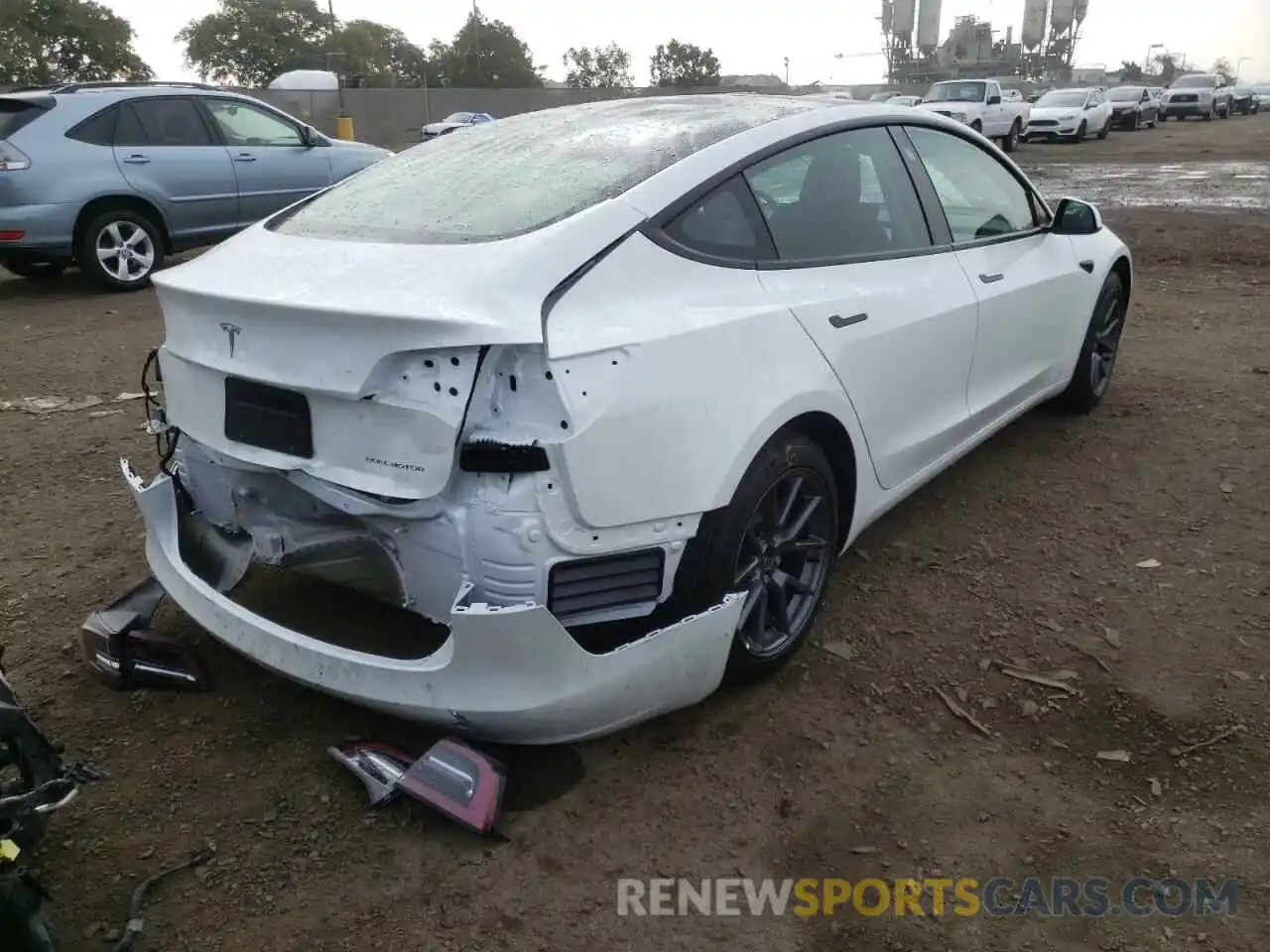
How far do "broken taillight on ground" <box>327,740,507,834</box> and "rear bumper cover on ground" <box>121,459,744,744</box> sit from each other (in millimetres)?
88

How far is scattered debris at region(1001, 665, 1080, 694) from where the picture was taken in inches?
115

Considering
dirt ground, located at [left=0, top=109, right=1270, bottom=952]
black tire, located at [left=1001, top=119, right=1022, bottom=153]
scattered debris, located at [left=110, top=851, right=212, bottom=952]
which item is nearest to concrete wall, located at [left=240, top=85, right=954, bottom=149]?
black tire, located at [left=1001, top=119, right=1022, bottom=153]

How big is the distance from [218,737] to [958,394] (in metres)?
2.64

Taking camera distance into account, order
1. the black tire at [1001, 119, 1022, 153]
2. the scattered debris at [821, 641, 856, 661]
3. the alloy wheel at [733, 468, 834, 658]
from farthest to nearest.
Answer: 1. the black tire at [1001, 119, 1022, 153]
2. the scattered debris at [821, 641, 856, 661]
3. the alloy wheel at [733, 468, 834, 658]

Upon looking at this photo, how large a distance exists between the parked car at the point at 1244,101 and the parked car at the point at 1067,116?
768 inches

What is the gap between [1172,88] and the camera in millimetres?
40125

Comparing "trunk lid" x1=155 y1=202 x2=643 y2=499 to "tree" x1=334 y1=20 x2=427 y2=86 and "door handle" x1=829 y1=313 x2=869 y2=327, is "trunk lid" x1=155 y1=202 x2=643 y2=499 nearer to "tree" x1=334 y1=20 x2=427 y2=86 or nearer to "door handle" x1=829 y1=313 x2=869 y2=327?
"door handle" x1=829 y1=313 x2=869 y2=327

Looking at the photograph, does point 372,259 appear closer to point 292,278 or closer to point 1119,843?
point 292,278

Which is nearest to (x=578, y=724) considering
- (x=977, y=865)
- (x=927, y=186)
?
(x=977, y=865)

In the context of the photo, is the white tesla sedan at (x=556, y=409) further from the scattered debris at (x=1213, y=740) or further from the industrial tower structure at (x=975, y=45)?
the industrial tower structure at (x=975, y=45)

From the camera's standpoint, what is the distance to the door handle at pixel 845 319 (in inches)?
112

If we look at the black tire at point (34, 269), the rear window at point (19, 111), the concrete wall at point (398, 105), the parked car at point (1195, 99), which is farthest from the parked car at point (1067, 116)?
the rear window at point (19, 111)

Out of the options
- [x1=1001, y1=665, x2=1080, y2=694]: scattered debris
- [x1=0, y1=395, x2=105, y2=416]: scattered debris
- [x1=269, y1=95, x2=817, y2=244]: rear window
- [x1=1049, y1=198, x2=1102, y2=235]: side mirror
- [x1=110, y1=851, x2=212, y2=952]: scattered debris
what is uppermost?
[x1=269, y1=95, x2=817, y2=244]: rear window

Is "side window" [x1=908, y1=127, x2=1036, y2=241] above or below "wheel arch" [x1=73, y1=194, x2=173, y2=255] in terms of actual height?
above
